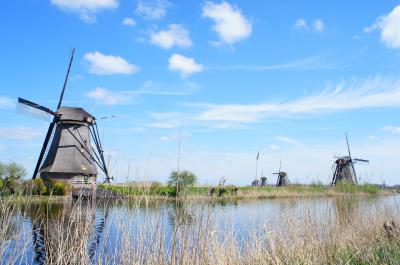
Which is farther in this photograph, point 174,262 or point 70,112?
point 70,112

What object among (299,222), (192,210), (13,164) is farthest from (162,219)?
(13,164)

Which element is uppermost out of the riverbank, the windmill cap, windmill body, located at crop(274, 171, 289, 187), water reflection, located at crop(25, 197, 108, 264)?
the windmill cap

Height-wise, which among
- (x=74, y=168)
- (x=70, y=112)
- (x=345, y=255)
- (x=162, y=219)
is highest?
(x=70, y=112)

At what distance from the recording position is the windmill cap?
27.6 metres

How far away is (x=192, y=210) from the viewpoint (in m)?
3.75

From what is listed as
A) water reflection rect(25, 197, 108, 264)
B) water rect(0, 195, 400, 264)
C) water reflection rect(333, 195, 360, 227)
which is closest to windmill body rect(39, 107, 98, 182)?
water reflection rect(25, 197, 108, 264)

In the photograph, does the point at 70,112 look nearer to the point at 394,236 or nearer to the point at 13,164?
the point at 13,164

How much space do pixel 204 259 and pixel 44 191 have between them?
785 inches

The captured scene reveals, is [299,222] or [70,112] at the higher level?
[70,112]

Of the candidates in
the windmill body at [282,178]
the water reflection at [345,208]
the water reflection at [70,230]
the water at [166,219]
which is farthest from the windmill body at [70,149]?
the windmill body at [282,178]

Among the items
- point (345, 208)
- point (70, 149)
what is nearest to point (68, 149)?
point (70, 149)

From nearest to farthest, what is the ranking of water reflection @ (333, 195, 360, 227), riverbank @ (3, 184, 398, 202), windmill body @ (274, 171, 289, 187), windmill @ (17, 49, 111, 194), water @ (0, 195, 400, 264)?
water @ (0, 195, 400, 264), riverbank @ (3, 184, 398, 202), water reflection @ (333, 195, 360, 227), windmill @ (17, 49, 111, 194), windmill body @ (274, 171, 289, 187)

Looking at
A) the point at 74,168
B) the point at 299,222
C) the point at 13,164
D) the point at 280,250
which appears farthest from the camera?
the point at 13,164

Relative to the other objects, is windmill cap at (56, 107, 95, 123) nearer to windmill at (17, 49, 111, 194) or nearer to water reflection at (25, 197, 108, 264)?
windmill at (17, 49, 111, 194)
